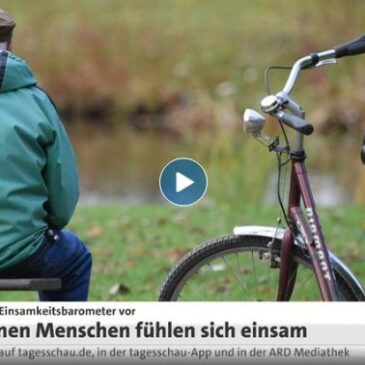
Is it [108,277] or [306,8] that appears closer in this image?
Answer: [108,277]

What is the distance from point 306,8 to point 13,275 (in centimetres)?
1541

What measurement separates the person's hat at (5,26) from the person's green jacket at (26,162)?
0.42 ft

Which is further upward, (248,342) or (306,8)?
(248,342)

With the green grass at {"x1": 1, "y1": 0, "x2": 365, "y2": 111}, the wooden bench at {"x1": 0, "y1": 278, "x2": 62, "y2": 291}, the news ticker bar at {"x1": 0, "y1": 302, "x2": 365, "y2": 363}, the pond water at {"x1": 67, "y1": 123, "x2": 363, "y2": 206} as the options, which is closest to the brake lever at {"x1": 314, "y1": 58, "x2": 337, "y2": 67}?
the news ticker bar at {"x1": 0, "y1": 302, "x2": 365, "y2": 363}

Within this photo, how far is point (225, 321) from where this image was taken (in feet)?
11.3

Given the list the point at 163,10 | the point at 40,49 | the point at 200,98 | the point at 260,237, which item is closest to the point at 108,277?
the point at 260,237

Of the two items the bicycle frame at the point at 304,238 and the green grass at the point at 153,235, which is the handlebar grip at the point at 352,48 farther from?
the green grass at the point at 153,235

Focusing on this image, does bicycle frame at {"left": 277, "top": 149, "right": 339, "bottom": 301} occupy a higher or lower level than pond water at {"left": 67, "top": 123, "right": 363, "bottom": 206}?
higher

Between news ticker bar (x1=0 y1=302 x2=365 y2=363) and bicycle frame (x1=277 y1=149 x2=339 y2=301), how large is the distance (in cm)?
10

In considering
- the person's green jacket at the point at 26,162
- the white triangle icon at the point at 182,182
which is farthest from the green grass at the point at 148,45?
the person's green jacket at the point at 26,162

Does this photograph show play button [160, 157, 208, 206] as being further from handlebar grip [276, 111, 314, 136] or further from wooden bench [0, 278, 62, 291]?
wooden bench [0, 278, 62, 291]

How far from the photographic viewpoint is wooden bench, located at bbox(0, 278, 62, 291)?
11.5 ft

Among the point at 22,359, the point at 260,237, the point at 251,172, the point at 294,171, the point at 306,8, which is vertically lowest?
the point at 306,8

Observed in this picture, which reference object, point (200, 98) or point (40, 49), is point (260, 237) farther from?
point (40, 49)
